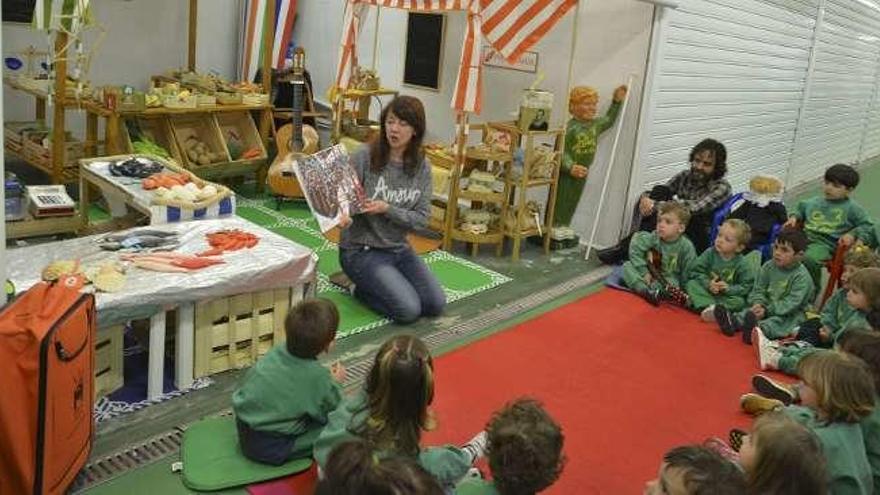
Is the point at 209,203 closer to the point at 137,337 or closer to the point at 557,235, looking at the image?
the point at 137,337

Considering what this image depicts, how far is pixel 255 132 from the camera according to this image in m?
7.23

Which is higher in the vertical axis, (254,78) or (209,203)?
(254,78)

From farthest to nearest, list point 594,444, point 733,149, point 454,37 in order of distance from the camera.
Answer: point 733,149 → point 454,37 → point 594,444

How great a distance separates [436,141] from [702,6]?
104 inches

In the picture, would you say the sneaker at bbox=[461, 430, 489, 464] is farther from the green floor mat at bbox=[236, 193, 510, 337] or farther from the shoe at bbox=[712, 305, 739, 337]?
the shoe at bbox=[712, 305, 739, 337]

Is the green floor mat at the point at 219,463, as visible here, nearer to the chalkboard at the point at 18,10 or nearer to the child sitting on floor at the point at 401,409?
the child sitting on floor at the point at 401,409

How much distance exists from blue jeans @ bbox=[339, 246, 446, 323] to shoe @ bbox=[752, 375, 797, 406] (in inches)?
72.5

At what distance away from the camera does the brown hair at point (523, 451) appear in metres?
2.21

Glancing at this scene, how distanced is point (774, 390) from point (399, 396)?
2.39 metres

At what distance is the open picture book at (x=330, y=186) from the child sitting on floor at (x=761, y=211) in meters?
2.92

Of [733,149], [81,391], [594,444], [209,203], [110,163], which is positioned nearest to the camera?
[81,391]

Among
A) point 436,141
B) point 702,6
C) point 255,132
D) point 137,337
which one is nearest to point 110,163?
point 137,337

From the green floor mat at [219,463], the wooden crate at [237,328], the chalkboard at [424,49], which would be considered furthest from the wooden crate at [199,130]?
the green floor mat at [219,463]

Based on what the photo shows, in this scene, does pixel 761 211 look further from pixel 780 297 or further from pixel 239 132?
pixel 239 132
